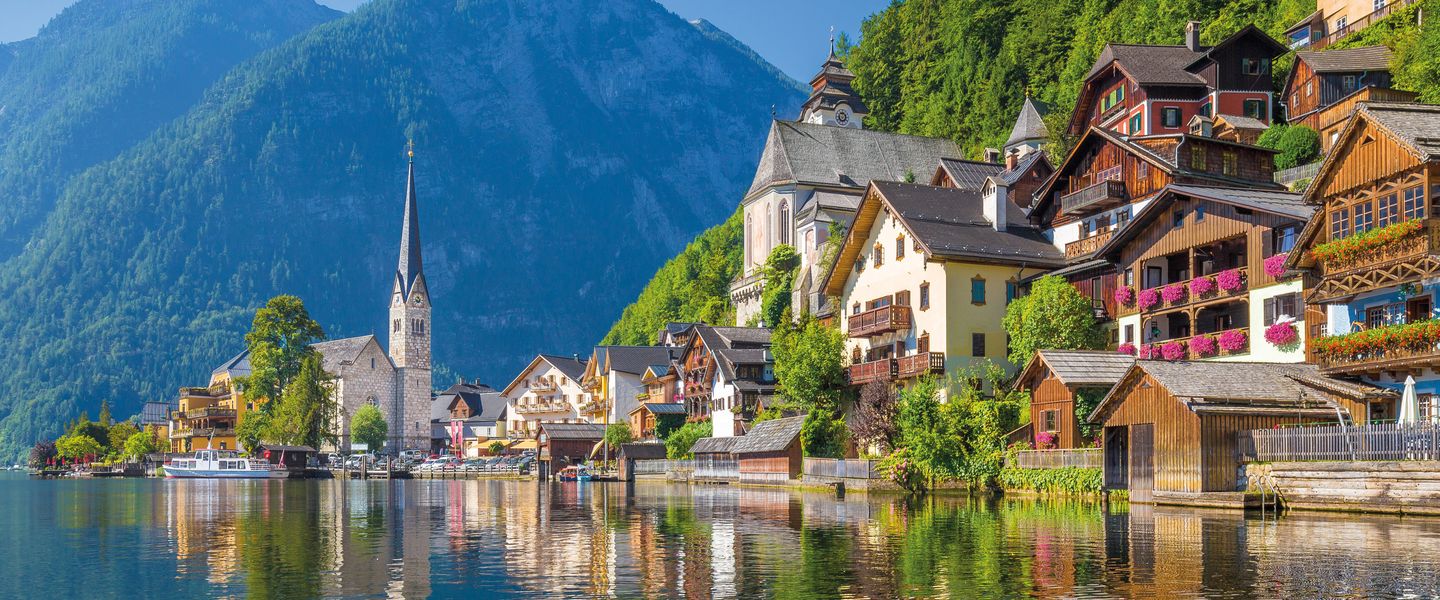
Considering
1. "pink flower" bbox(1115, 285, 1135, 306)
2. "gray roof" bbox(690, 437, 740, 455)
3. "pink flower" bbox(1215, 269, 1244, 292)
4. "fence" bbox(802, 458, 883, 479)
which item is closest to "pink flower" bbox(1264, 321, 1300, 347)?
"pink flower" bbox(1215, 269, 1244, 292)

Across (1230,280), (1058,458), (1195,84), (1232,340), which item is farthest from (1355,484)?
(1195,84)

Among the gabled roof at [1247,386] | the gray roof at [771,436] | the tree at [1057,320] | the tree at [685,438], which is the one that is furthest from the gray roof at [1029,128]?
the gabled roof at [1247,386]

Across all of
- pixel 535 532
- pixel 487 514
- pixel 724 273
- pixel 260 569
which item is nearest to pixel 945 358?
pixel 487 514

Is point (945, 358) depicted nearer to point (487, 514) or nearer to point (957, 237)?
point (957, 237)

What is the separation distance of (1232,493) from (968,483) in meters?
17.2

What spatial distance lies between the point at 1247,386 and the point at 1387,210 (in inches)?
267

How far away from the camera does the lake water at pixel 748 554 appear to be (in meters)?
23.3

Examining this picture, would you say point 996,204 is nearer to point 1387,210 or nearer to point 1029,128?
point 1387,210

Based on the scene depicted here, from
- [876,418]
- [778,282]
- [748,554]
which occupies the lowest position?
[748,554]

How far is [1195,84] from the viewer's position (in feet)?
262

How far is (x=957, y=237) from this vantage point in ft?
222

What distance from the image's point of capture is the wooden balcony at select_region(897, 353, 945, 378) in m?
65.2

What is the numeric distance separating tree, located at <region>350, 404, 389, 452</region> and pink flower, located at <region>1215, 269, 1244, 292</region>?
13065cm

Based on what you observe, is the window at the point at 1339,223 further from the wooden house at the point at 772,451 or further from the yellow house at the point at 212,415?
the yellow house at the point at 212,415
